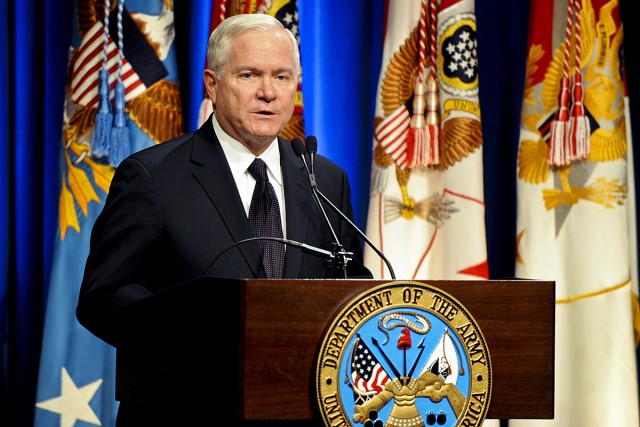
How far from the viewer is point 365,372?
151 cm

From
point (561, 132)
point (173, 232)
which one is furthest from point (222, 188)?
point (561, 132)

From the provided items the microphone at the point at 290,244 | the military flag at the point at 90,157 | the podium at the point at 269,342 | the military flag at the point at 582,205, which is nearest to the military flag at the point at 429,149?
the military flag at the point at 582,205

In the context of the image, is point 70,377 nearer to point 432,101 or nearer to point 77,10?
point 77,10

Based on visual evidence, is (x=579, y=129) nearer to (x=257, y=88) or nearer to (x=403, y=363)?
(x=257, y=88)

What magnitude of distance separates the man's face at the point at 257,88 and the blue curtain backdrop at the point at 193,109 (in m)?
1.12

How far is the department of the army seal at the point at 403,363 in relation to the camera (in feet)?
4.88

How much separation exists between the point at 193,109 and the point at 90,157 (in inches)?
15.9

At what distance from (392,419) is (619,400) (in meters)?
1.83

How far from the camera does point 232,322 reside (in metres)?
1.48

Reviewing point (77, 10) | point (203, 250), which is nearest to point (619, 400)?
point (203, 250)

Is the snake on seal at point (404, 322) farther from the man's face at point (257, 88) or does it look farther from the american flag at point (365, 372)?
the man's face at point (257, 88)

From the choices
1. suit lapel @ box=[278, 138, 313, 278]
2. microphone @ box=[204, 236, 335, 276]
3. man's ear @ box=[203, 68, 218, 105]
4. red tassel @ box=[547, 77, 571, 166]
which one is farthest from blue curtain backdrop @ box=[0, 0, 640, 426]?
microphone @ box=[204, 236, 335, 276]

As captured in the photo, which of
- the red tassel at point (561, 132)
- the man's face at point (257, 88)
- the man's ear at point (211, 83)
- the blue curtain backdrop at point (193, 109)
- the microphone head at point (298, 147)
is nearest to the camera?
the microphone head at point (298, 147)

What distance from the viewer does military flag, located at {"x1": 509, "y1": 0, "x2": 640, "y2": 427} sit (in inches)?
123
